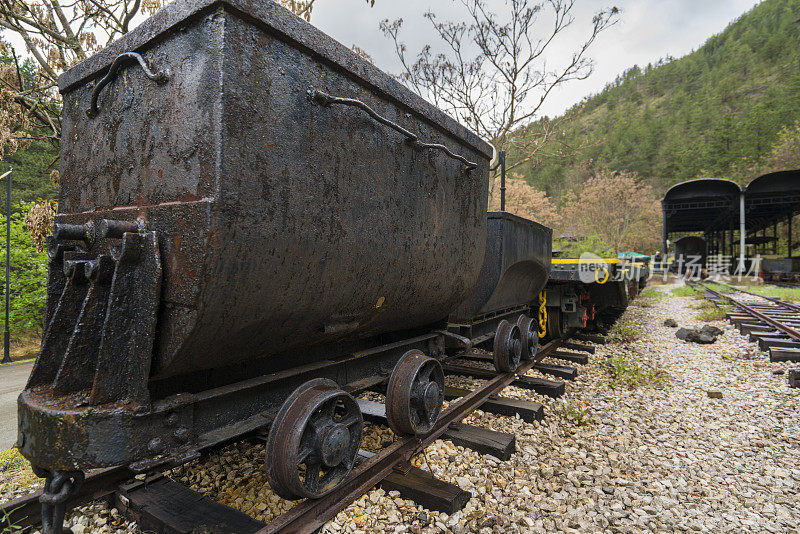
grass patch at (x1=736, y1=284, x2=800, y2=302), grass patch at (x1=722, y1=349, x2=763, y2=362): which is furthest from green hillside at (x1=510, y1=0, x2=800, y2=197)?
grass patch at (x1=722, y1=349, x2=763, y2=362)

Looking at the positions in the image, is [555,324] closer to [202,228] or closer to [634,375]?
[634,375]

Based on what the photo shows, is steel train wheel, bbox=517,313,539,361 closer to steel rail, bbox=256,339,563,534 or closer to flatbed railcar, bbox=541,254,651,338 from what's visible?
flatbed railcar, bbox=541,254,651,338

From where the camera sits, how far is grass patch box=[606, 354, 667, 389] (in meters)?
4.68

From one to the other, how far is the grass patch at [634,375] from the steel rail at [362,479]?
88.9 inches

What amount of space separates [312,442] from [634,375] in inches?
176

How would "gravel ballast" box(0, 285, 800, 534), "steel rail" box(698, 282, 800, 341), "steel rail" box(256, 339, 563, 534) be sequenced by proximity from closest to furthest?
"steel rail" box(256, 339, 563, 534) → "gravel ballast" box(0, 285, 800, 534) → "steel rail" box(698, 282, 800, 341)

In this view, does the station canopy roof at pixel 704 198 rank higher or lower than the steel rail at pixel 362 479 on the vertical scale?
higher

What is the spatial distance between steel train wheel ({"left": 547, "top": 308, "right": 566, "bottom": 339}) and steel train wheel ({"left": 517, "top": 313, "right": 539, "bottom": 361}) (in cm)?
169

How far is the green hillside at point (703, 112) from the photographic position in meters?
44.5

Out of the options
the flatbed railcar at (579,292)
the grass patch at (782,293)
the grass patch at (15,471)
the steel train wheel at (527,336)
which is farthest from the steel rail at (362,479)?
the grass patch at (782,293)

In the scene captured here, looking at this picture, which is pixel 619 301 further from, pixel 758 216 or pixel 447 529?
pixel 758 216

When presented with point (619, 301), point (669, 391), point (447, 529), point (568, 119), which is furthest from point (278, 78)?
point (568, 119)

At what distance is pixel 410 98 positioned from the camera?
7.94 ft

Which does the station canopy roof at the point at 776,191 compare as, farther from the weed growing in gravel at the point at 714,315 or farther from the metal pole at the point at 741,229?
the weed growing in gravel at the point at 714,315
